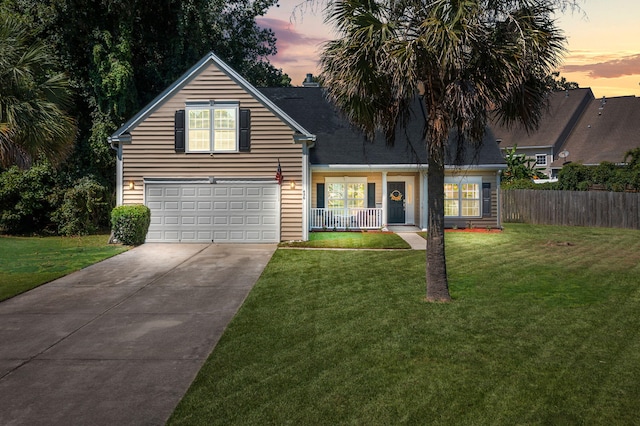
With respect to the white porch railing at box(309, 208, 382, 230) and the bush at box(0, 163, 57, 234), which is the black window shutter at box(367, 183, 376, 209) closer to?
the white porch railing at box(309, 208, 382, 230)

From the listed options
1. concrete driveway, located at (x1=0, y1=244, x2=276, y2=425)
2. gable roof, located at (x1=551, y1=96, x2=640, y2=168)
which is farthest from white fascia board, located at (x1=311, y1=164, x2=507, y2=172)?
gable roof, located at (x1=551, y1=96, x2=640, y2=168)

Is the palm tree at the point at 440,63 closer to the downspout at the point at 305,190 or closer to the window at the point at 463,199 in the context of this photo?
the downspout at the point at 305,190

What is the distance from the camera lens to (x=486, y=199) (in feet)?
78.8

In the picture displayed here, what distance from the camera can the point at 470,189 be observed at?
24.2m

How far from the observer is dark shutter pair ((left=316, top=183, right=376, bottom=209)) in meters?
24.1

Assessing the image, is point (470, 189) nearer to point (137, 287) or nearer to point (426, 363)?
point (137, 287)

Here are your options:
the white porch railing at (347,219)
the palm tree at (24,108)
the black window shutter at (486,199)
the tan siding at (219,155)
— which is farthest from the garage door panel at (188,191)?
the black window shutter at (486,199)

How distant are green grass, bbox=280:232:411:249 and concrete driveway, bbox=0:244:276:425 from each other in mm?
4705

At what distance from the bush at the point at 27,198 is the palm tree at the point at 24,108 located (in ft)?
29.2

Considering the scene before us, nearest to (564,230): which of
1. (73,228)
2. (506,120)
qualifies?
(506,120)

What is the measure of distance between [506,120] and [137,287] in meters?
8.47

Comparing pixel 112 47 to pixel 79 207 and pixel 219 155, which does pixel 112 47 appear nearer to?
pixel 79 207

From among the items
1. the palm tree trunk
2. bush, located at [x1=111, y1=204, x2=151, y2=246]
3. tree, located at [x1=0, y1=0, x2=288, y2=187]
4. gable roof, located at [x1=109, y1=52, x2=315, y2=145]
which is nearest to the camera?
the palm tree trunk

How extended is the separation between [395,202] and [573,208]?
31.1ft
